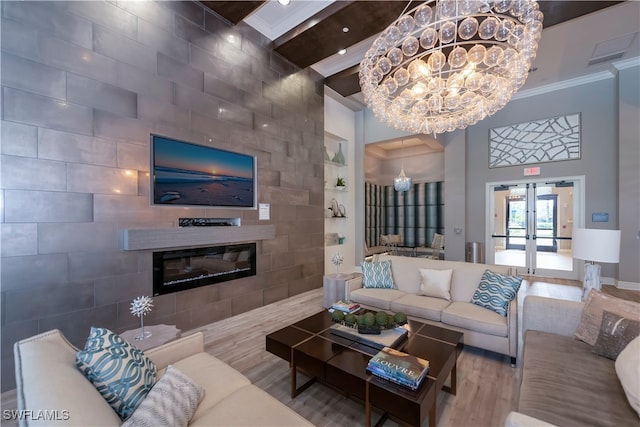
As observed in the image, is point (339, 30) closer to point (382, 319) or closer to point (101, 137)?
point (101, 137)

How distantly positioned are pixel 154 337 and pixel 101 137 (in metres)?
1.99

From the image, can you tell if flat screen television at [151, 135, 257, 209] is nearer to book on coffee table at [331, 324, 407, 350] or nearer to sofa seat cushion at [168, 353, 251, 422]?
sofa seat cushion at [168, 353, 251, 422]

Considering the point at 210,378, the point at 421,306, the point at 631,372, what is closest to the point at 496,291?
the point at 421,306

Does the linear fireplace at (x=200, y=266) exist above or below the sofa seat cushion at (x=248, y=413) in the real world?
above

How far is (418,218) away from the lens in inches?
300

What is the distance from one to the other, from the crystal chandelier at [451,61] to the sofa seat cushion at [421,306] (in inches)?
82.1

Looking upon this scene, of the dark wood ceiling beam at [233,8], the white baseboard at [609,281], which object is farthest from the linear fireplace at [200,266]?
the white baseboard at [609,281]

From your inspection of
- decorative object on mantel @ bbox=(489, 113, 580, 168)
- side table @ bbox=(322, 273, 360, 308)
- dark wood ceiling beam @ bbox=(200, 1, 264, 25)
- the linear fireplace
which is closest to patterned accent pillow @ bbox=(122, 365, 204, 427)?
the linear fireplace

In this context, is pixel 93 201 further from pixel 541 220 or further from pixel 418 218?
pixel 541 220

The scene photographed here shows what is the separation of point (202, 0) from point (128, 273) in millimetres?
3475

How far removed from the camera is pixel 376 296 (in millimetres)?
3217

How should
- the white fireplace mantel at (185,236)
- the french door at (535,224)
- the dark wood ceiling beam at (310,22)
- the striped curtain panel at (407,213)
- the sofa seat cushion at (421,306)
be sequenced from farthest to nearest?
the striped curtain panel at (407,213) < the french door at (535,224) < the dark wood ceiling beam at (310,22) < the sofa seat cushion at (421,306) < the white fireplace mantel at (185,236)

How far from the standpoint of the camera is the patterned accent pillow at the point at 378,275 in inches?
138

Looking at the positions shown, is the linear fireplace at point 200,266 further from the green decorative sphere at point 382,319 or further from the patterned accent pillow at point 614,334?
the patterned accent pillow at point 614,334
